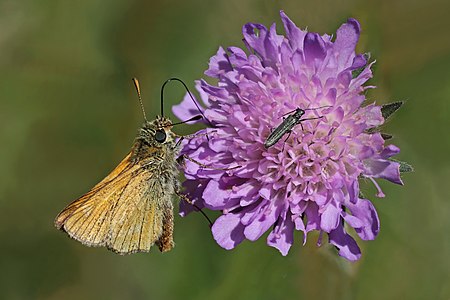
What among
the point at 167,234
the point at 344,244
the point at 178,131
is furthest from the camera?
the point at 178,131

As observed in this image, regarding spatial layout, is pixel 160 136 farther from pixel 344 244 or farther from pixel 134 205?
pixel 344 244

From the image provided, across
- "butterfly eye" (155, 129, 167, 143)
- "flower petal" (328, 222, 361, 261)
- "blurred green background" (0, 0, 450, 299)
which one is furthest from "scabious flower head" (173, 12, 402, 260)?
"blurred green background" (0, 0, 450, 299)

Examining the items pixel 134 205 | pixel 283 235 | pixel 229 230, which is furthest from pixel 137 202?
pixel 283 235

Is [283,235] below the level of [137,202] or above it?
Answer: below

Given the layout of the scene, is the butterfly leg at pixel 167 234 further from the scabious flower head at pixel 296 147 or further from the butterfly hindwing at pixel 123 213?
the scabious flower head at pixel 296 147

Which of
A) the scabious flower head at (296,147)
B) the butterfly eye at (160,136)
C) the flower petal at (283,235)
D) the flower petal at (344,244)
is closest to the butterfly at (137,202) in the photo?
the butterfly eye at (160,136)

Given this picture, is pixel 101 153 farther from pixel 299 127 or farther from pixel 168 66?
pixel 299 127

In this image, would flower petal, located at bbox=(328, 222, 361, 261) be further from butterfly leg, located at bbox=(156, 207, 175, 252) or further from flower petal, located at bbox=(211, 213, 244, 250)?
butterfly leg, located at bbox=(156, 207, 175, 252)
